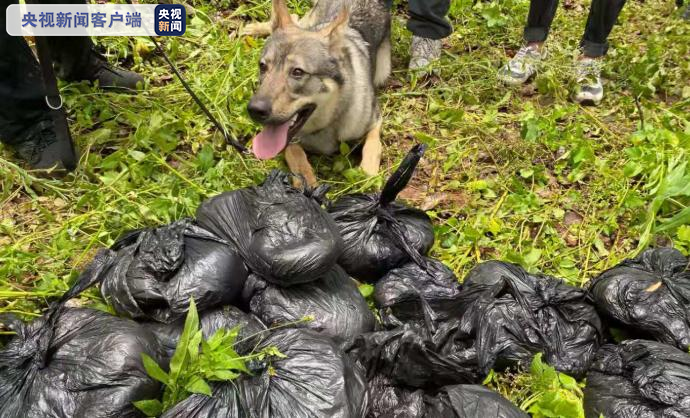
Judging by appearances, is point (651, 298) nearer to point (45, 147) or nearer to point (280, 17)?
point (280, 17)

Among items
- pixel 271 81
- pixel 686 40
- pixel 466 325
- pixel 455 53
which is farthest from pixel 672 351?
pixel 686 40

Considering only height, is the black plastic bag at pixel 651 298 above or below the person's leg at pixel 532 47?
below

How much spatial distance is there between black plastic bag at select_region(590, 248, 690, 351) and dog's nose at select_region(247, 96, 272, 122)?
1739 mm

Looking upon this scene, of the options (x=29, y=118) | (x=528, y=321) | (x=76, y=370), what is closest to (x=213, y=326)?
(x=76, y=370)

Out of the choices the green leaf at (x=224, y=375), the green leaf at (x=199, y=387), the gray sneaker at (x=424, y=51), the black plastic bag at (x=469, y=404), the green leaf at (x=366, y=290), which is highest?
the gray sneaker at (x=424, y=51)

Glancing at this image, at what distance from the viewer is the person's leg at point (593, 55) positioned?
3.68 m

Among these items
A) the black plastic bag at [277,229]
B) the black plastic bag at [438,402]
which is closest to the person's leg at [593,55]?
the black plastic bag at [277,229]

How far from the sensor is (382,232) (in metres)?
2.47

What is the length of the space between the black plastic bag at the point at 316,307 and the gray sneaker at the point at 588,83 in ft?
8.34

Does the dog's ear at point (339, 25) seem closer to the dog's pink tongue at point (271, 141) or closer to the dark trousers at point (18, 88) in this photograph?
the dog's pink tongue at point (271, 141)

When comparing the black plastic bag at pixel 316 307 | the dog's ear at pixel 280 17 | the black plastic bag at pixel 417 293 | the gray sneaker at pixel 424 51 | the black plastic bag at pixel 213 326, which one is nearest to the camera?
the black plastic bag at pixel 213 326

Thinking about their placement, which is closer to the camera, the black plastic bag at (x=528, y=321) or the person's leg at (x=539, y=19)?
the black plastic bag at (x=528, y=321)

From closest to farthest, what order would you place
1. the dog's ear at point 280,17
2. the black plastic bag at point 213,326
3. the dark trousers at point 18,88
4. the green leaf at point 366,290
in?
the black plastic bag at point 213,326
the green leaf at point 366,290
the dark trousers at point 18,88
the dog's ear at point 280,17

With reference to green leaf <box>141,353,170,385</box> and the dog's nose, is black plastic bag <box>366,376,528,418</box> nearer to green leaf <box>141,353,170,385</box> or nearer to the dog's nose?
green leaf <box>141,353,170,385</box>
